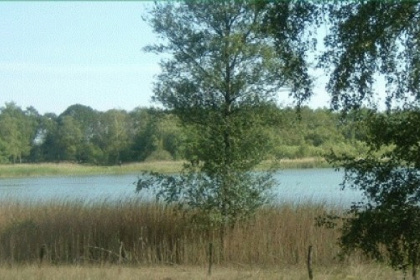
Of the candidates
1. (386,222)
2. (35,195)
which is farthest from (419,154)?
(35,195)

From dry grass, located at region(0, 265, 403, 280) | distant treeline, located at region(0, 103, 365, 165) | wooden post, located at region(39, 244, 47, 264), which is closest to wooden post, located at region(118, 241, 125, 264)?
dry grass, located at region(0, 265, 403, 280)

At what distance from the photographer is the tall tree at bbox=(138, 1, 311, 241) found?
15.1 metres

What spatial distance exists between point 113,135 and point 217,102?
2488cm

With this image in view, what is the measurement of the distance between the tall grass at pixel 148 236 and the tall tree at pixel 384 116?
688 cm

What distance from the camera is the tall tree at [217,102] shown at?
1509cm

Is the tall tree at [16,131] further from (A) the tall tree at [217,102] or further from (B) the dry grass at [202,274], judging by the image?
(B) the dry grass at [202,274]

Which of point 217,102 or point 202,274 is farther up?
point 217,102

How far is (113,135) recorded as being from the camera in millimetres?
39562

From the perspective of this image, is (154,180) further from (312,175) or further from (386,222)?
(312,175)

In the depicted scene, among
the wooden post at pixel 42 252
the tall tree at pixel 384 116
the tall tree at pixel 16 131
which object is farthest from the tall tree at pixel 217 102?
the tall tree at pixel 16 131

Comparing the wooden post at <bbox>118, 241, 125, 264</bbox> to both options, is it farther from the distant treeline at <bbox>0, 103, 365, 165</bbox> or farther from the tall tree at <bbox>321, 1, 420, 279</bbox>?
the tall tree at <bbox>321, 1, 420, 279</bbox>

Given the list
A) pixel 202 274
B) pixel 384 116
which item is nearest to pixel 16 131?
pixel 202 274

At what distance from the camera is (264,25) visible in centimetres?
776

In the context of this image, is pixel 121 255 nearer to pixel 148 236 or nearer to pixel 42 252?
pixel 148 236
